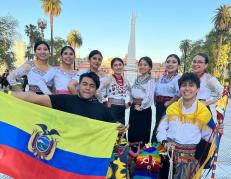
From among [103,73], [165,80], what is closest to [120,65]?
[103,73]

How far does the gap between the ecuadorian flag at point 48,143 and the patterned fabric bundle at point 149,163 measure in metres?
0.74

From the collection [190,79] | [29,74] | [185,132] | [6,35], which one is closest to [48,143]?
[185,132]

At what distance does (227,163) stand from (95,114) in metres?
3.87

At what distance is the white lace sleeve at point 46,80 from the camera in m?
4.57

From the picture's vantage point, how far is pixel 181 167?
3.50m

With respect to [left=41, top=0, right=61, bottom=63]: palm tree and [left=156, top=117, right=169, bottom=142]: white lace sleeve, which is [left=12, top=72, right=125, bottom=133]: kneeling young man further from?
[left=41, top=0, right=61, bottom=63]: palm tree

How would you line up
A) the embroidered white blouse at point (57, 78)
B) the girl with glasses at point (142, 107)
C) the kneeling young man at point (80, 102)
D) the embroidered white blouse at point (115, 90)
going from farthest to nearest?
the embroidered white blouse at point (115, 90), the girl with glasses at point (142, 107), the embroidered white blouse at point (57, 78), the kneeling young man at point (80, 102)

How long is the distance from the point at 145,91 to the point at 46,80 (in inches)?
61.8

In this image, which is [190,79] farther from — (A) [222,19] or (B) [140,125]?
(A) [222,19]

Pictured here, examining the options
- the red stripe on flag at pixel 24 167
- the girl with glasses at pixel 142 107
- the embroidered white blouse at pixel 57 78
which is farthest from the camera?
the girl with glasses at pixel 142 107

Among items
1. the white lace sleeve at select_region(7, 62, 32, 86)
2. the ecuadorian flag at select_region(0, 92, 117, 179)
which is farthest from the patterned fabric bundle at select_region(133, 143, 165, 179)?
the white lace sleeve at select_region(7, 62, 32, 86)

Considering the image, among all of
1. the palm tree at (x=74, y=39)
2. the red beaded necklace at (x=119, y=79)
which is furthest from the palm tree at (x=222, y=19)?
the red beaded necklace at (x=119, y=79)

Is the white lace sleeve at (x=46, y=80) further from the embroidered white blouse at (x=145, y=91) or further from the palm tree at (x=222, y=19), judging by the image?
the palm tree at (x=222, y=19)

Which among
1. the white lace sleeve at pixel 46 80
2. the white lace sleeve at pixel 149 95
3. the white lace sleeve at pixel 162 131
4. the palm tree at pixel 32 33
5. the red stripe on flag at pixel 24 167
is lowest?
the red stripe on flag at pixel 24 167
